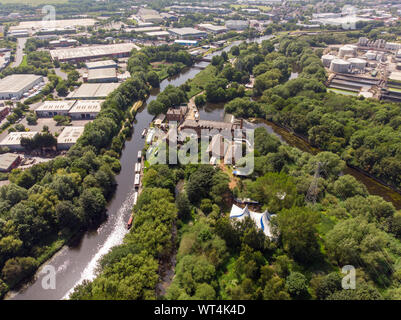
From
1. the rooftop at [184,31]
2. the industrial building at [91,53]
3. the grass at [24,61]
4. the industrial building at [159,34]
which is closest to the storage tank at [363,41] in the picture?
the rooftop at [184,31]

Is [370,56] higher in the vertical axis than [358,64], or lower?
higher

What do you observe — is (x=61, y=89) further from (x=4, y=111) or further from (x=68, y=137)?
(x=68, y=137)

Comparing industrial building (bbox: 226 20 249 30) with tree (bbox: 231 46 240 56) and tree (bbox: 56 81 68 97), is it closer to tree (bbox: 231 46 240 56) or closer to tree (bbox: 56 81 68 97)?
tree (bbox: 231 46 240 56)

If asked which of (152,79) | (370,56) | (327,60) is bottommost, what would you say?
(152,79)

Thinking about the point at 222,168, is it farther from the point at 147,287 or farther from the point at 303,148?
the point at 147,287

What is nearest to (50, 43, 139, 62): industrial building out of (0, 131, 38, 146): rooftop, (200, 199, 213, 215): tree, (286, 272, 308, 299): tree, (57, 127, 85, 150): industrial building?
(0, 131, 38, 146): rooftop

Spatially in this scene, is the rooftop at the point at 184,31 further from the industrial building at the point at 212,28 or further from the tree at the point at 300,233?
the tree at the point at 300,233

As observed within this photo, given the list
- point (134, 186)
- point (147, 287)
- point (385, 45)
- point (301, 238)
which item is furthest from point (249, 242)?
point (385, 45)

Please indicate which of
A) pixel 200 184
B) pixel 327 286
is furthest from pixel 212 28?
pixel 327 286
